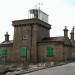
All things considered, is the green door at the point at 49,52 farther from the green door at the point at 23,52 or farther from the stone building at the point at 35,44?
the green door at the point at 23,52

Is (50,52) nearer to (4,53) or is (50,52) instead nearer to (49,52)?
(49,52)

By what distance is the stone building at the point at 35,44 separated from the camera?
125ft

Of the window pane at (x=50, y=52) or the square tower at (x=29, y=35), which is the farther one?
the square tower at (x=29, y=35)

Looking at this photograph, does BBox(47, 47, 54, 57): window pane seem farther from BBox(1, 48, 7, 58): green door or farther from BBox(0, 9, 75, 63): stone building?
BBox(1, 48, 7, 58): green door

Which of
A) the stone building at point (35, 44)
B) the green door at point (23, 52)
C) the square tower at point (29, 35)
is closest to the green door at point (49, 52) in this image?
the stone building at point (35, 44)

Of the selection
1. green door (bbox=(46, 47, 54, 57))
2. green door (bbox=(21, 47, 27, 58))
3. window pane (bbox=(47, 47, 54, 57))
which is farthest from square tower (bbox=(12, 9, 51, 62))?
window pane (bbox=(47, 47, 54, 57))

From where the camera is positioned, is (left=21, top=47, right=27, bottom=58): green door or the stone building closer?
the stone building

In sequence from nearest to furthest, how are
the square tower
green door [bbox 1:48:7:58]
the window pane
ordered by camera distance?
the window pane, the square tower, green door [bbox 1:48:7:58]

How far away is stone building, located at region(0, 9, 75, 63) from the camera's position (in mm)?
38250

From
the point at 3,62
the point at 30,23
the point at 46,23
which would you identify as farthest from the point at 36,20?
the point at 3,62

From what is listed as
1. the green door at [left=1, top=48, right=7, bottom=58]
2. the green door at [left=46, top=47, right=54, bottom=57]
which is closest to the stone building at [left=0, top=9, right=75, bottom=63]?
the green door at [left=46, top=47, right=54, bottom=57]

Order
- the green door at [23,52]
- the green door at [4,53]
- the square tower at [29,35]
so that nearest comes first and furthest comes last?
the square tower at [29,35]
the green door at [23,52]
the green door at [4,53]

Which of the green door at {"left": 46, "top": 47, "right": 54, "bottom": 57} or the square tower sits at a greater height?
the square tower

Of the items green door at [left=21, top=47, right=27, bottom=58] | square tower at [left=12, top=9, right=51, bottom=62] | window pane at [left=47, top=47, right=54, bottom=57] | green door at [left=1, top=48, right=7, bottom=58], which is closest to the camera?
window pane at [left=47, top=47, right=54, bottom=57]
